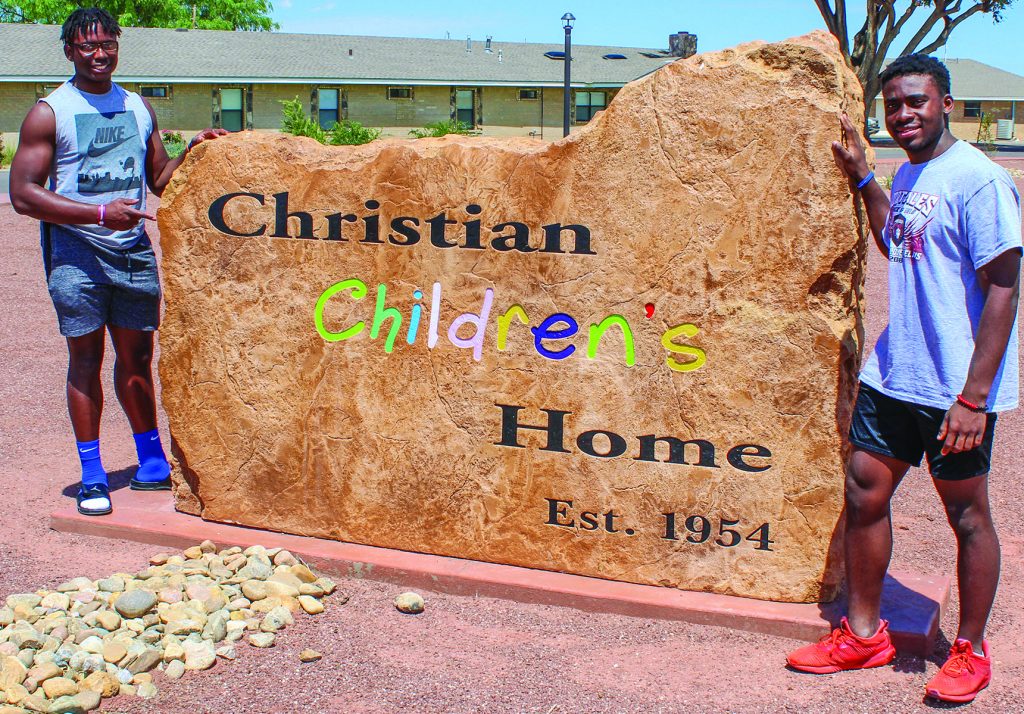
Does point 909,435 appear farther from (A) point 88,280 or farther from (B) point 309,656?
(A) point 88,280

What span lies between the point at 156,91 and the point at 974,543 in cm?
2928

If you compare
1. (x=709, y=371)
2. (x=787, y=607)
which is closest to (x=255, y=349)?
(x=709, y=371)

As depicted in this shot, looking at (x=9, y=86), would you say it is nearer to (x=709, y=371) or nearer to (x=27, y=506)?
(x=27, y=506)

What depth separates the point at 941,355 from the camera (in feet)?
10.5

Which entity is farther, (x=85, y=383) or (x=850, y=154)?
(x=85, y=383)

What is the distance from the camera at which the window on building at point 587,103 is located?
33000 mm

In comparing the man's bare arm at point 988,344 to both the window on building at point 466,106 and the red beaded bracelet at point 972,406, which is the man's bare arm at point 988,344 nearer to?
the red beaded bracelet at point 972,406

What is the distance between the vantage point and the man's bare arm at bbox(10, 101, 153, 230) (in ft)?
14.6

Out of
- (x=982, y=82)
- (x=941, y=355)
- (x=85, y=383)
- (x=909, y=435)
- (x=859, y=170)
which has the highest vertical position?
(x=982, y=82)

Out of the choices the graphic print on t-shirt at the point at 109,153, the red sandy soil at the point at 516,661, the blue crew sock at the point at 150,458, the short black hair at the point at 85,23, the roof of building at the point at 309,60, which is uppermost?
the roof of building at the point at 309,60

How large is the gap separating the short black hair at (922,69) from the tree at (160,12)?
126 ft

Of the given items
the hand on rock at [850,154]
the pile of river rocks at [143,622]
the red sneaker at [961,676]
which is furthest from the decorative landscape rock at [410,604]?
the hand on rock at [850,154]

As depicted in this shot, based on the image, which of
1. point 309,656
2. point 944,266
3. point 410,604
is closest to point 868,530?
point 944,266

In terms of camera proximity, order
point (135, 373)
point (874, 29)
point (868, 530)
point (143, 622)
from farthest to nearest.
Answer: point (874, 29)
point (135, 373)
point (143, 622)
point (868, 530)
